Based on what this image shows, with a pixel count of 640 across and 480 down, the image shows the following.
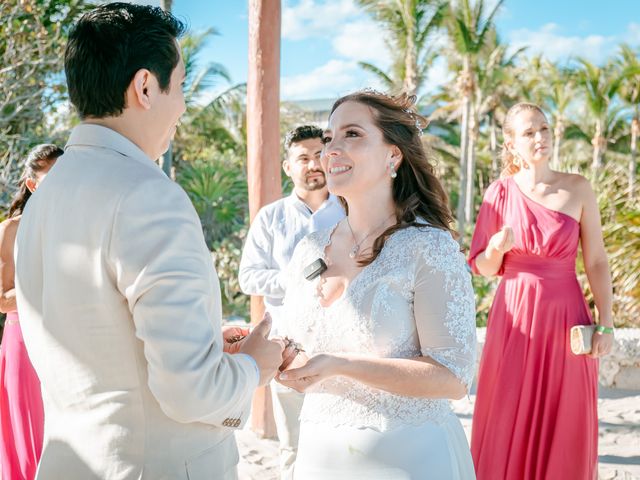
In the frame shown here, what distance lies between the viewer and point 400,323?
83.6 inches

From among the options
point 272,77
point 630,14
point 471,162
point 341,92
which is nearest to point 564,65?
point 471,162

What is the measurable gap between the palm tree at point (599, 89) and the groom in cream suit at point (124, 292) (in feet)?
105

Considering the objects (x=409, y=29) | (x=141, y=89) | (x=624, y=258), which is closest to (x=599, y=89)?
(x=409, y=29)

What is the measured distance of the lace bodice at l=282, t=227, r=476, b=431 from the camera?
2047mm

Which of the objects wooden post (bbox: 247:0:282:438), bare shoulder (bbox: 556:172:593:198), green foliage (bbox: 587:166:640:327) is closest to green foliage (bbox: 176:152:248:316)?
green foliage (bbox: 587:166:640:327)

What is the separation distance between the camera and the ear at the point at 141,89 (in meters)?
1.52

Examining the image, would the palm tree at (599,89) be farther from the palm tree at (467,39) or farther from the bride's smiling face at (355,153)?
the bride's smiling face at (355,153)

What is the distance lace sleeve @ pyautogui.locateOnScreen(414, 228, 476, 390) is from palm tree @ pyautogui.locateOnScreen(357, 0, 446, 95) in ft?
78.3

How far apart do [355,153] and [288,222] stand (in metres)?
1.98

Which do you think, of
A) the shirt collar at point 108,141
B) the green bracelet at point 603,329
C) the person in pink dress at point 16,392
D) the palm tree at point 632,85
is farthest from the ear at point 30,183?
the palm tree at point 632,85

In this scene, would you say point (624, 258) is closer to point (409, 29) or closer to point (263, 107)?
point (263, 107)

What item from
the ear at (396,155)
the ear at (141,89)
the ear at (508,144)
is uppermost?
the ear at (141,89)

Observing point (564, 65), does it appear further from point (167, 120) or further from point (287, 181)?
point (167, 120)

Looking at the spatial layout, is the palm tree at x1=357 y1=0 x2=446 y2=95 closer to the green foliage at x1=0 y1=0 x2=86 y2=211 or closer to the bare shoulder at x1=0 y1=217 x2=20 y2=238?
the green foliage at x1=0 y1=0 x2=86 y2=211
